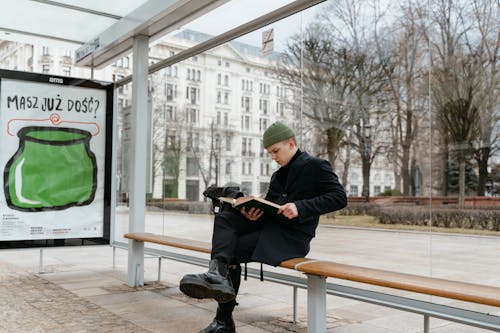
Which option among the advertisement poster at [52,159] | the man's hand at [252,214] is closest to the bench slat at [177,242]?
the man's hand at [252,214]

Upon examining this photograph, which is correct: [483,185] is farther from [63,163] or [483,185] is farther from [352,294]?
[63,163]

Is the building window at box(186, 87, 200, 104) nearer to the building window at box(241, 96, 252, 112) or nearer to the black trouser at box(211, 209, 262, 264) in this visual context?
the building window at box(241, 96, 252, 112)

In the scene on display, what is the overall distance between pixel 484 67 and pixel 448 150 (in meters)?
0.65

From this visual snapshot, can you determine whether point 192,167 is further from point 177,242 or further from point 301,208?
point 301,208

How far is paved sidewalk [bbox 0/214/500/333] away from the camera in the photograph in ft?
12.7

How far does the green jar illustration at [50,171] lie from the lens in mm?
5969

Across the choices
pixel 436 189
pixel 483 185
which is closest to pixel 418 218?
pixel 436 189

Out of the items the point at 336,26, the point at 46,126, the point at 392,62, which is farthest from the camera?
the point at 46,126

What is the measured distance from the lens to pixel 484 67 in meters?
→ 3.80

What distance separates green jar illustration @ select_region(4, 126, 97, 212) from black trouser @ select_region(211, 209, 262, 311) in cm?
335

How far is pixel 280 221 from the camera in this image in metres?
3.41

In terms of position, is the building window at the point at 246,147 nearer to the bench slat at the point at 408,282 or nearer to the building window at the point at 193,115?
the building window at the point at 193,115

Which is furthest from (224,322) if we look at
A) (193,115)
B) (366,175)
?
(193,115)

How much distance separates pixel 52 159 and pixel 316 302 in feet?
13.4
